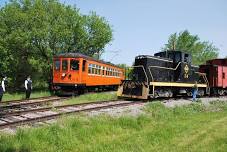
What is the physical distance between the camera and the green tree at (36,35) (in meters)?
30.2

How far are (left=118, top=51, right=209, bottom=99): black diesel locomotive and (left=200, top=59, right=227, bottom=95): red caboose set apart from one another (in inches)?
163

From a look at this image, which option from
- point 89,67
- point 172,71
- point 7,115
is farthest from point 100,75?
point 7,115

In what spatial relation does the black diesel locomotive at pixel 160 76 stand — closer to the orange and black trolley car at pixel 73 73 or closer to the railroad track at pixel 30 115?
the orange and black trolley car at pixel 73 73

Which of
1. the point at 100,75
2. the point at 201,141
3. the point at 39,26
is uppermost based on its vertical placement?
the point at 39,26

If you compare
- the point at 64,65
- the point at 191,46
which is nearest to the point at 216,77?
the point at 64,65

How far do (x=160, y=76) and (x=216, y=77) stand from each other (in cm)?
808

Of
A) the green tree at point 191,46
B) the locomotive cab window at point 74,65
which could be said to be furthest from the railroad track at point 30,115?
the green tree at point 191,46

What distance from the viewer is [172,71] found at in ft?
73.0

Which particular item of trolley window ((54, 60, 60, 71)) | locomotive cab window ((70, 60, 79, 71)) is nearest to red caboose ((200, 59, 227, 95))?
locomotive cab window ((70, 60, 79, 71))

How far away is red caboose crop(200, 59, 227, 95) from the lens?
2739 centimetres

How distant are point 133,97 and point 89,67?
5.61 metres

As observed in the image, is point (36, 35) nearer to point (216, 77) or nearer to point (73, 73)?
point (73, 73)

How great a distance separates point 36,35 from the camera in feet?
98.1

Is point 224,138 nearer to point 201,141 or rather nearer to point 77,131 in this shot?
point 201,141
